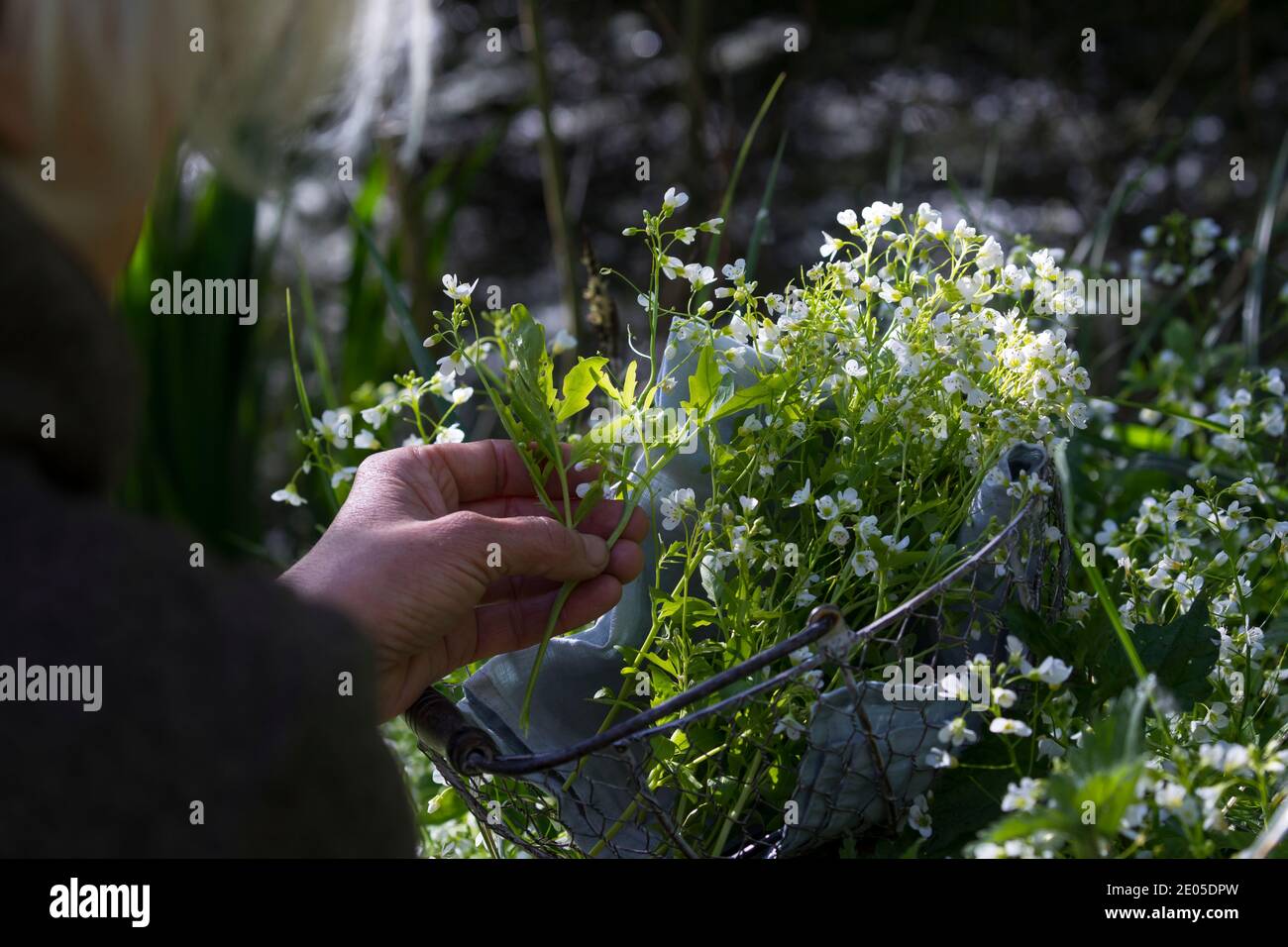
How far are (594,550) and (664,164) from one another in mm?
2991

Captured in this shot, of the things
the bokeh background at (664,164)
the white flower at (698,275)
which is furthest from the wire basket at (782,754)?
the bokeh background at (664,164)

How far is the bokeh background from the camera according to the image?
2.26 m

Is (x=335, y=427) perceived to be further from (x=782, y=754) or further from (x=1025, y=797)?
(x=1025, y=797)

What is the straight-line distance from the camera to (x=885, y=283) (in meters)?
0.73

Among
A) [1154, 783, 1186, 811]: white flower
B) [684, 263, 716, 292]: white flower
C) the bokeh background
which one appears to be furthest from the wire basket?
the bokeh background

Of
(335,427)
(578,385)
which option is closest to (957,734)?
(578,385)

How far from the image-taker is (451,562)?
678 millimetres

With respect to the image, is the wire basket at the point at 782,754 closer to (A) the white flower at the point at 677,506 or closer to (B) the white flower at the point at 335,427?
(A) the white flower at the point at 677,506

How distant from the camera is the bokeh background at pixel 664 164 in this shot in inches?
88.9

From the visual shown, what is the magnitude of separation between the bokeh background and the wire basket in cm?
137

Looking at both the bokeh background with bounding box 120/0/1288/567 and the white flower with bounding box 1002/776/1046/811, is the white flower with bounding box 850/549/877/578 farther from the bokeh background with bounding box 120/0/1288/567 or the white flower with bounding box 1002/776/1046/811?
the bokeh background with bounding box 120/0/1288/567

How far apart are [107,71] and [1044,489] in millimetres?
487
